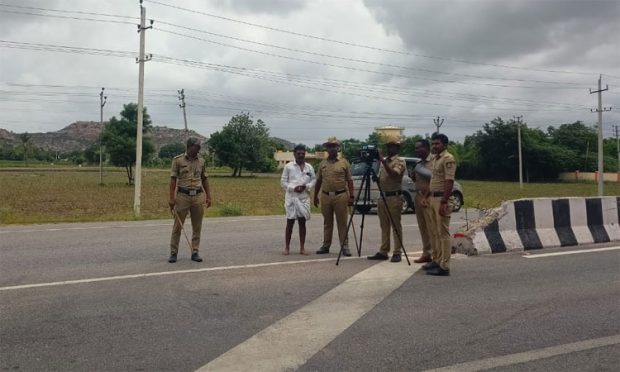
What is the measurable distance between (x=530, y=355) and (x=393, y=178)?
3.77 meters

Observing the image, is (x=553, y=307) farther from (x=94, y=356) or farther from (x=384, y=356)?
(x=94, y=356)

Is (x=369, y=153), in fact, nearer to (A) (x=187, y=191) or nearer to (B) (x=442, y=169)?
(B) (x=442, y=169)

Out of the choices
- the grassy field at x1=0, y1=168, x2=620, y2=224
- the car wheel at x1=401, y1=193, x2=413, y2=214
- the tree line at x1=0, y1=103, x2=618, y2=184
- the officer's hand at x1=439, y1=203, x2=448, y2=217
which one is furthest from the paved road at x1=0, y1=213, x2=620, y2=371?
the tree line at x1=0, y1=103, x2=618, y2=184

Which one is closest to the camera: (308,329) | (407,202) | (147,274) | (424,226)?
(308,329)

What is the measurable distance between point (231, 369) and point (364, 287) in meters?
2.62

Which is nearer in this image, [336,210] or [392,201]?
[392,201]

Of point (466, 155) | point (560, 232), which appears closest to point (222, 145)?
point (466, 155)

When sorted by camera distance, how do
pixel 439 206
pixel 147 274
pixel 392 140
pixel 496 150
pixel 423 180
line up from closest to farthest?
pixel 147 274 < pixel 439 206 < pixel 423 180 < pixel 392 140 < pixel 496 150

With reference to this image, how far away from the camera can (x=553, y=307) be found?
5465 millimetres

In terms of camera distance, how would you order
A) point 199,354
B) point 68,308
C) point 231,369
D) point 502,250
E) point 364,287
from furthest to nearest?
point 502,250, point 364,287, point 68,308, point 199,354, point 231,369

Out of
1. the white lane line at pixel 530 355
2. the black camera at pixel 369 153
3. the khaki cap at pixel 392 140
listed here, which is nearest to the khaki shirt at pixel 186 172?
the black camera at pixel 369 153

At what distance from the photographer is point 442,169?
6820 millimetres

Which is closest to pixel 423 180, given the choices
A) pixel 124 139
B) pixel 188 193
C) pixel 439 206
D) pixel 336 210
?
pixel 439 206

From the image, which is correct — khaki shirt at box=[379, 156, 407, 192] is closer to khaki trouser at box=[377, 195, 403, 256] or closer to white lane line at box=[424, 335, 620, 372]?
khaki trouser at box=[377, 195, 403, 256]
